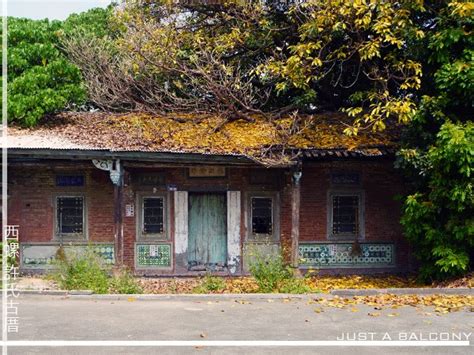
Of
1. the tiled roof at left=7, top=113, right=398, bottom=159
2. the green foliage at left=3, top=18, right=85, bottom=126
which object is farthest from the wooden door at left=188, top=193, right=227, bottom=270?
the green foliage at left=3, top=18, right=85, bottom=126

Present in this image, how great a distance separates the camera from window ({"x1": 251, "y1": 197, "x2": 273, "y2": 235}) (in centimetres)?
1505

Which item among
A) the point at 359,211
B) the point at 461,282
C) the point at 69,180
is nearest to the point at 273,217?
the point at 359,211

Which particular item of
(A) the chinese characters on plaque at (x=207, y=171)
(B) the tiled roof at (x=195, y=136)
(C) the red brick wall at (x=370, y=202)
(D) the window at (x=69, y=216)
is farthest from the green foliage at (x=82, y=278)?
(C) the red brick wall at (x=370, y=202)

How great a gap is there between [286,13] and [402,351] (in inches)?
408

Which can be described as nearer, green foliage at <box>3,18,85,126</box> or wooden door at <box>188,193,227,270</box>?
green foliage at <box>3,18,85,126</box>

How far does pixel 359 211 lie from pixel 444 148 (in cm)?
416

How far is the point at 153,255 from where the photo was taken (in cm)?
1479

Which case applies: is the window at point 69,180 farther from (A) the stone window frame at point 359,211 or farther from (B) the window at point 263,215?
(A) the stone window frame at point 359,211

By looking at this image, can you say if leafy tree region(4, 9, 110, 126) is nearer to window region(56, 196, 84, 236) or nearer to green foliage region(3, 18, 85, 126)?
green foliage region(3, 18, 85, 126)

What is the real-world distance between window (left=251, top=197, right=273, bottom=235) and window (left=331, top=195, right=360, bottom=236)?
1.73m

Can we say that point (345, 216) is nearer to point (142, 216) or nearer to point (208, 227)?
point (208, 227)

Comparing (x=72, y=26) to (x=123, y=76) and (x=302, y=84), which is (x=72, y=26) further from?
(x=302, y=84)

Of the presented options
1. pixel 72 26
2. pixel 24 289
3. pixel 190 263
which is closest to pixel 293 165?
pixel 190 263

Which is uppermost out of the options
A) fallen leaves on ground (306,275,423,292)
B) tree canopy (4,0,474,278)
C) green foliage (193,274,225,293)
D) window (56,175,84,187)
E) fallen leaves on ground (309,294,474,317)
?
tree canopy (4,0,474,278)
